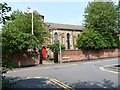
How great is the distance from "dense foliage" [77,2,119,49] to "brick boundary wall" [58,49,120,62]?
1225mm

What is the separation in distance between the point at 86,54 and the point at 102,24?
907cm

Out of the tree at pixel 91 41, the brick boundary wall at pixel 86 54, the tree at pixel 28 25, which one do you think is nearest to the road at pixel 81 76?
the brick boundary wall at pixel 86 54

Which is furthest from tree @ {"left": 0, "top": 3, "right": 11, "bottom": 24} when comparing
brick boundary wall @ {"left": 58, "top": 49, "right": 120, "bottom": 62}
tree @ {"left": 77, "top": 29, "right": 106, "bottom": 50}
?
tree @ {"left": 77, "top": 29, "right": 106, "bottom": 50}

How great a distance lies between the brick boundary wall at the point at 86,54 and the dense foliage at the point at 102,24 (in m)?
1.22

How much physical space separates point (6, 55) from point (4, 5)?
263 cm

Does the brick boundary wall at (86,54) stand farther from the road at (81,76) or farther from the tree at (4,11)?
the tree at (4,11)

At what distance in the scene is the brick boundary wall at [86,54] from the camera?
42388 mm

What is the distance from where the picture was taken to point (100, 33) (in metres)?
52.0

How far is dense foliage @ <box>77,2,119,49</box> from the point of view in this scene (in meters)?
50.1

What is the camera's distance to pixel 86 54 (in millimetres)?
47094

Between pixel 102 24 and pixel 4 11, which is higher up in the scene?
pixel 102 24

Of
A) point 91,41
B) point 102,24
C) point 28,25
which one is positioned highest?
point 102,24

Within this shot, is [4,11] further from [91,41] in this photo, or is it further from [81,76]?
[91,41]

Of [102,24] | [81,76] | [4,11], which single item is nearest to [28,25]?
[102,24]
